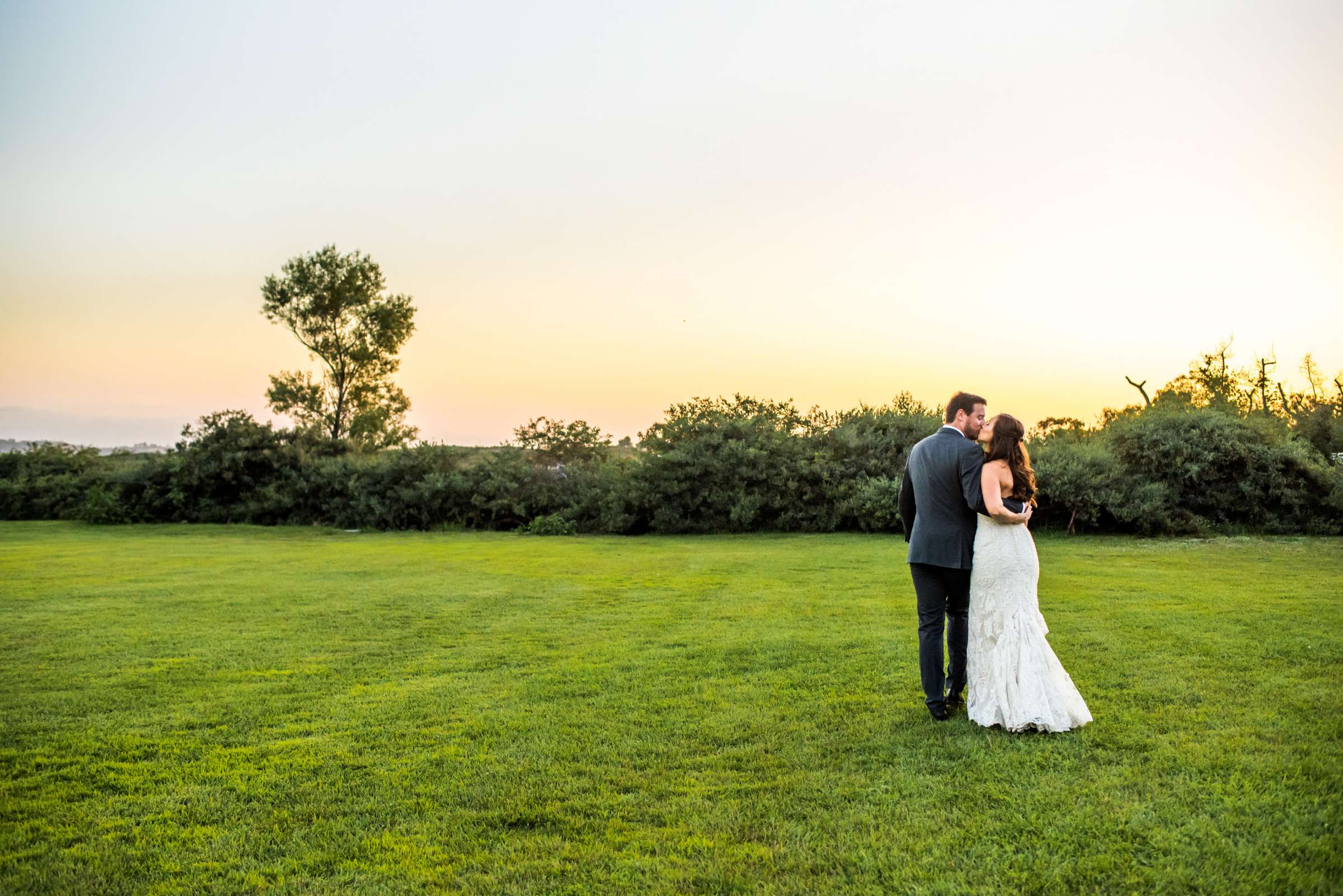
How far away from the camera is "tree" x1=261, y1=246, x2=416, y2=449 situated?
118 feet

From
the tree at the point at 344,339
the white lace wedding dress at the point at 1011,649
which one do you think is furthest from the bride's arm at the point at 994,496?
the tree at the point at 344,339

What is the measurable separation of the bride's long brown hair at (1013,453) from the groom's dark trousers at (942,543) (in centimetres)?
13

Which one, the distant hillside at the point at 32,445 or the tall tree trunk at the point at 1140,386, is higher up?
the tall tree trunk at the point at 1140,386

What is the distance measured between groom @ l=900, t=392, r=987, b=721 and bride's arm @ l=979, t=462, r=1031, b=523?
71mm

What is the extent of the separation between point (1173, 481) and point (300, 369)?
114 ft

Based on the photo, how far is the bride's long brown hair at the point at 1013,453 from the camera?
16.9 ft

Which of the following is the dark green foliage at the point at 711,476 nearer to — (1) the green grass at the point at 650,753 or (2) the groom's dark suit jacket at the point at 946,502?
(1) the green grass at the point at 650,753

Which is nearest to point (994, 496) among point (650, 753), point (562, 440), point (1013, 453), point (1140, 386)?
point (1013, 453)

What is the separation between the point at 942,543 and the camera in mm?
5438

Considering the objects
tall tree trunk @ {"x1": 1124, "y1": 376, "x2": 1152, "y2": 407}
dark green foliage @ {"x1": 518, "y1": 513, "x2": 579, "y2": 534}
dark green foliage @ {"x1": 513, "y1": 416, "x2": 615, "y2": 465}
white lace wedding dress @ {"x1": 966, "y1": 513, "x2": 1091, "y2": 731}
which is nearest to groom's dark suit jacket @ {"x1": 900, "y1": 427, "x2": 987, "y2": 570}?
white lace wedding dress @ {"x1": 966, "y1": 513, "x2": 1091, "y2": 731}

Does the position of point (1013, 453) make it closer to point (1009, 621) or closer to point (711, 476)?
point (1009, 621)

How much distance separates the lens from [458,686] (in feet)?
21.2

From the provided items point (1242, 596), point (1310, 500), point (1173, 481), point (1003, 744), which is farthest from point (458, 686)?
point (1310, 500)

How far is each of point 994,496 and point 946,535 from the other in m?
0.47
